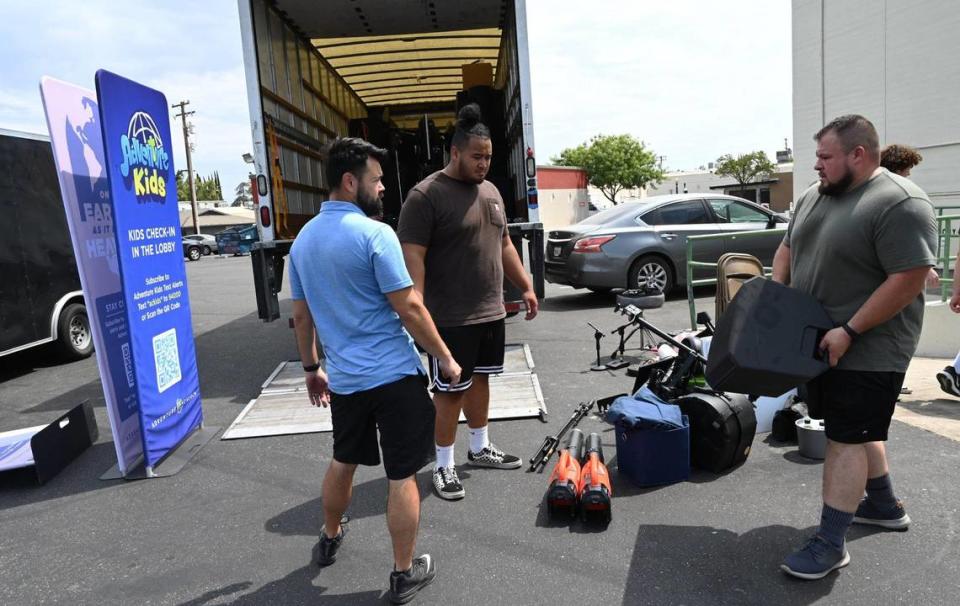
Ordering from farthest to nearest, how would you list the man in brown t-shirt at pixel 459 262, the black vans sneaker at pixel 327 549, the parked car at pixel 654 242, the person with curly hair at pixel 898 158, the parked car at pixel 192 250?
the parked car at pixel 192 250 < the parked car at pixel 654 242 < the person with curly hair at pixel 898 158 < the man in brown t-shirt at pixel 459 262 < the black vans sneaker at pixel 327 549

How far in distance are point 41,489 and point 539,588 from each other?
3383 mm

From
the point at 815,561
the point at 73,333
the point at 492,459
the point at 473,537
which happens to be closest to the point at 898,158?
the point at 815,561

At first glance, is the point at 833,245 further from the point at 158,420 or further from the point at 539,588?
the point at 158,420

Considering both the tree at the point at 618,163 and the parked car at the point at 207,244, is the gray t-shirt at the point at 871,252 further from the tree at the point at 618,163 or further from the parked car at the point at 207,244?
the tree at the point at 618,163

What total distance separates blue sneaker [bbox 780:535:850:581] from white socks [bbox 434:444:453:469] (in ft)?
5.90

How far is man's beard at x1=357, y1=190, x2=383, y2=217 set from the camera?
269 centimetres

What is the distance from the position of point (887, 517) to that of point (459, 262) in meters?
2.46

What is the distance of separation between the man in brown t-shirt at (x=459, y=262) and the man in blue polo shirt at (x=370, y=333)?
82cm

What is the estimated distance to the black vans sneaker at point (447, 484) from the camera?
144 inches

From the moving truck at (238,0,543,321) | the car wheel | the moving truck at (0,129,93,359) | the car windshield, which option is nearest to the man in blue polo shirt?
the moving truck at (238,0,543,321)

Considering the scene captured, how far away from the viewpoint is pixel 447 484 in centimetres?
371

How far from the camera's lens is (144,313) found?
4.12 meters

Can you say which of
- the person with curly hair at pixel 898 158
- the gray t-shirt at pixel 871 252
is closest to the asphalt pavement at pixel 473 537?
the gray t-shirt at pixel 871 252

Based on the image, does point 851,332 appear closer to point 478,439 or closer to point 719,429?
point 719,429
